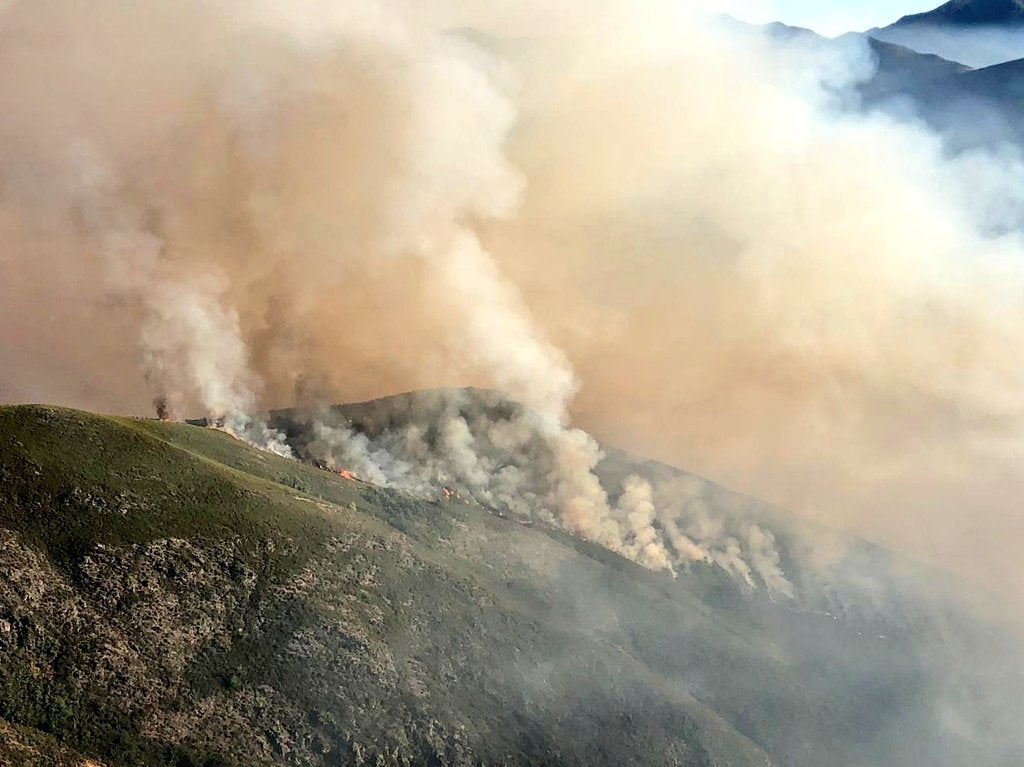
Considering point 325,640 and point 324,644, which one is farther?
point 325,640

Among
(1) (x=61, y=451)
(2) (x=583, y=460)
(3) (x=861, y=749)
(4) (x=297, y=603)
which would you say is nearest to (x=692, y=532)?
(2) (x=583, y=460)

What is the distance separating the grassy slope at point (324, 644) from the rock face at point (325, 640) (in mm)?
260

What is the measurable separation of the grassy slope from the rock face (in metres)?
0.26

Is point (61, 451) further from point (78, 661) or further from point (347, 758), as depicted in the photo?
point (347, 758)

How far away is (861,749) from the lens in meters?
135

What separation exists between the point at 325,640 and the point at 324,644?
0.52 meters

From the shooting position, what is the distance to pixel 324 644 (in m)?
92.8

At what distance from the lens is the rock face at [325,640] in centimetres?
8031

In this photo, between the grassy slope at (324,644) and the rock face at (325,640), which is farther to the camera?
the rock face at (325,640)

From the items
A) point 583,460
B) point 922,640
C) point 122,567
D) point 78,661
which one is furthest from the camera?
point 583,460

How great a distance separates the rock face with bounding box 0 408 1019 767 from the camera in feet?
263

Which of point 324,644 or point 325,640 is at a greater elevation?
point 325,640

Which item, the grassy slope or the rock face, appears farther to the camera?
the rock face

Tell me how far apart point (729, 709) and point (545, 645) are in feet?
101
